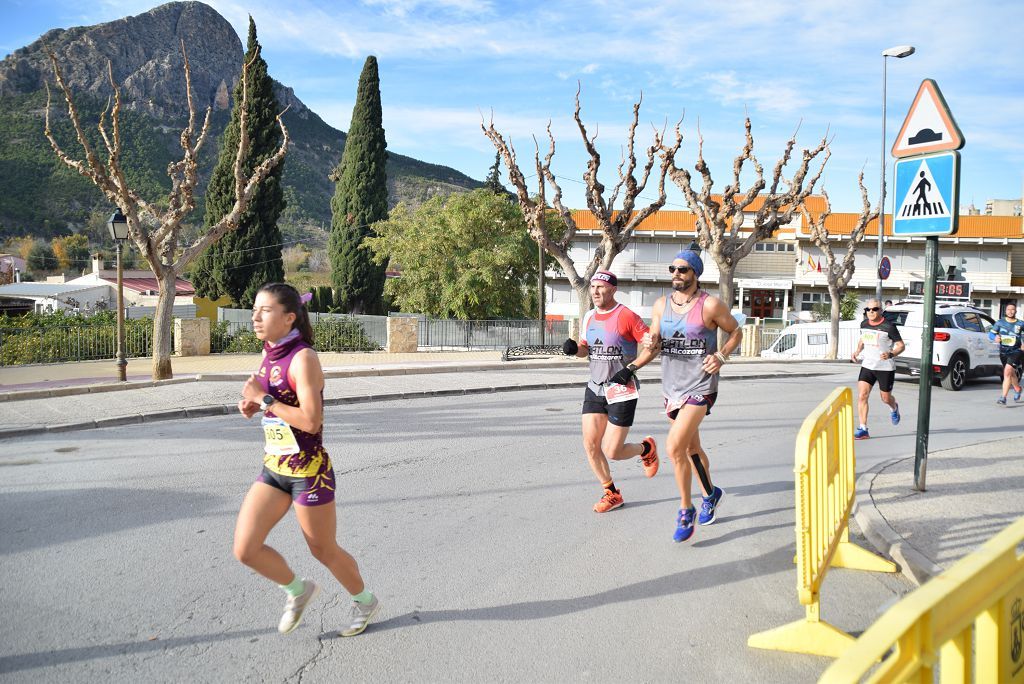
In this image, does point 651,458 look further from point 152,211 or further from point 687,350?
point 152,211

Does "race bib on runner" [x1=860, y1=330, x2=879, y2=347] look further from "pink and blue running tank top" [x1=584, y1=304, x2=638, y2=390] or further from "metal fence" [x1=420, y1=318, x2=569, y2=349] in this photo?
"metal fence" [x1=420, y1=318, x2=569, y2=349]

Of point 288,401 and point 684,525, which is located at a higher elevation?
point 288,401

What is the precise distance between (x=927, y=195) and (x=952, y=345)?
36.6 feet

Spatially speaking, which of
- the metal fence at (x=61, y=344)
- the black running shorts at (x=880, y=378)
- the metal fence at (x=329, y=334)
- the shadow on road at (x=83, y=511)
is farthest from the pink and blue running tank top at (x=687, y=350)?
the metal fence at (x=329, y=334)

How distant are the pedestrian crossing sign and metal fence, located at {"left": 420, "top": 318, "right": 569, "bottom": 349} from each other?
2558cm

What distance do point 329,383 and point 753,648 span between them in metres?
13.6

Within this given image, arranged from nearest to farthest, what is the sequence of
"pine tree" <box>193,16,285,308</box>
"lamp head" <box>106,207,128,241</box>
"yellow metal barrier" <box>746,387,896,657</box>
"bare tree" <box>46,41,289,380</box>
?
"yellow metal barrier" <box>746,387,896,657</box>, "lamp head" <box>106,207,128,241</box>, "bare tree" <box>46,41,289,380</box>, "pine tree" <box>193,16,285,308</box>

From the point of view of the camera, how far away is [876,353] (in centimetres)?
1041

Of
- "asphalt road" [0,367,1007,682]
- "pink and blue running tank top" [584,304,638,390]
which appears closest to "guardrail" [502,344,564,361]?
"asphalt road" [0,367,1007,682]

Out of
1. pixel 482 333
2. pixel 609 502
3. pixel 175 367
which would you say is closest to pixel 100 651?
pixel 609 502

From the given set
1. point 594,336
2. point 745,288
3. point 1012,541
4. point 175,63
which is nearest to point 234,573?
point 594,336

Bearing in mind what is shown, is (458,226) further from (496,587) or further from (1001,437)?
(496,587)

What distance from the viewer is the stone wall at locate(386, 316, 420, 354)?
2734cm

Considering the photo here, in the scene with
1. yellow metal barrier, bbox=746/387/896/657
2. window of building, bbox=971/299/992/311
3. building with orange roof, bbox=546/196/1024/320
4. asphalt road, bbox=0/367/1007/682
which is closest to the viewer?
yellow metal barrier, bbox=746/387/896/657
